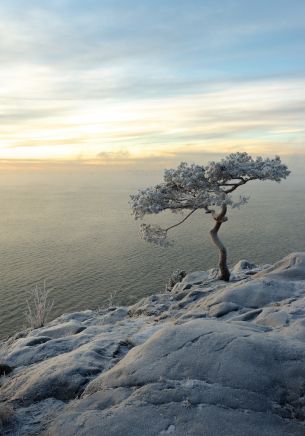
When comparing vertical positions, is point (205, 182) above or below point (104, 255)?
above

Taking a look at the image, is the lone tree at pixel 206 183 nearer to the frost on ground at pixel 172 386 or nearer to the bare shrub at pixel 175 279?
the bare shrub at pixel 175 279

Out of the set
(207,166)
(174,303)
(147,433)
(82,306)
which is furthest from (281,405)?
(82,306)

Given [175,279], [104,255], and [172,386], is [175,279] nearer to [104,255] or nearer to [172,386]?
[172,386]

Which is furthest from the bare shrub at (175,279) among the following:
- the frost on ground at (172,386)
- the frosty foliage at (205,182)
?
the frost on ground at (172,386)

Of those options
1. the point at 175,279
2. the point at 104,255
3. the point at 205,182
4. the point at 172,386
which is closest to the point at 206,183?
the point at 205,182

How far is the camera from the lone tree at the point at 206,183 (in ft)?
77.4

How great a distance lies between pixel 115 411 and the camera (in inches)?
354

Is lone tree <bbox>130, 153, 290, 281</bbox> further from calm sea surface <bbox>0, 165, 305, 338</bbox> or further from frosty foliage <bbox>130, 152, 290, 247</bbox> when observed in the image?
calm sea surface <bbox>0, 165, 305, 338</bbox>

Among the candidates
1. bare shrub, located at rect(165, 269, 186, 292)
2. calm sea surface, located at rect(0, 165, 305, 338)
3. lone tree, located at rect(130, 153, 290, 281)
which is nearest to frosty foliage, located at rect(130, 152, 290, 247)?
lone tree, located at rect(130, 153, 290, 281)

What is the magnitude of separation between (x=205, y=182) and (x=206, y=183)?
0.30 feet

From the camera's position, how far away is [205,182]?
24.5 meters

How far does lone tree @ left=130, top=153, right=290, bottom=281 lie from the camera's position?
23578 millimetres

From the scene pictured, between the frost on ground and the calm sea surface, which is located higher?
the frost on ground

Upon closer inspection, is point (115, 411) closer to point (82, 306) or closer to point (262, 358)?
point (262, 358)
